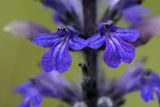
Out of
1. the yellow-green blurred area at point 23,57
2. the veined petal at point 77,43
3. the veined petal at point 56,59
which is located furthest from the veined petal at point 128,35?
the yellow-green blurred area at point 23,57

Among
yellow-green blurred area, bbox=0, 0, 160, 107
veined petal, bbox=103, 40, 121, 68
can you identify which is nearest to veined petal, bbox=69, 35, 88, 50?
veined petal, bbox=103, 40, 121, 68

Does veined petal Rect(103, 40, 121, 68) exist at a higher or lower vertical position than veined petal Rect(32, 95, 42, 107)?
lower

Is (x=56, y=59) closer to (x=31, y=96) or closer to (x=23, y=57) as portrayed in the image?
(x=31, y=96)

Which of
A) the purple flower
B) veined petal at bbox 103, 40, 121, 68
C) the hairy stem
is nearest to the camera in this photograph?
veined petal at bbox 103, 40, 121, 68

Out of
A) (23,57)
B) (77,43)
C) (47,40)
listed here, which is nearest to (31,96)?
(47,40)

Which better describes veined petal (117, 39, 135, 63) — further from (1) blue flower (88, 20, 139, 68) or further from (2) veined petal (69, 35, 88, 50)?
(2) veined petal (69, 35, 88, 50)
